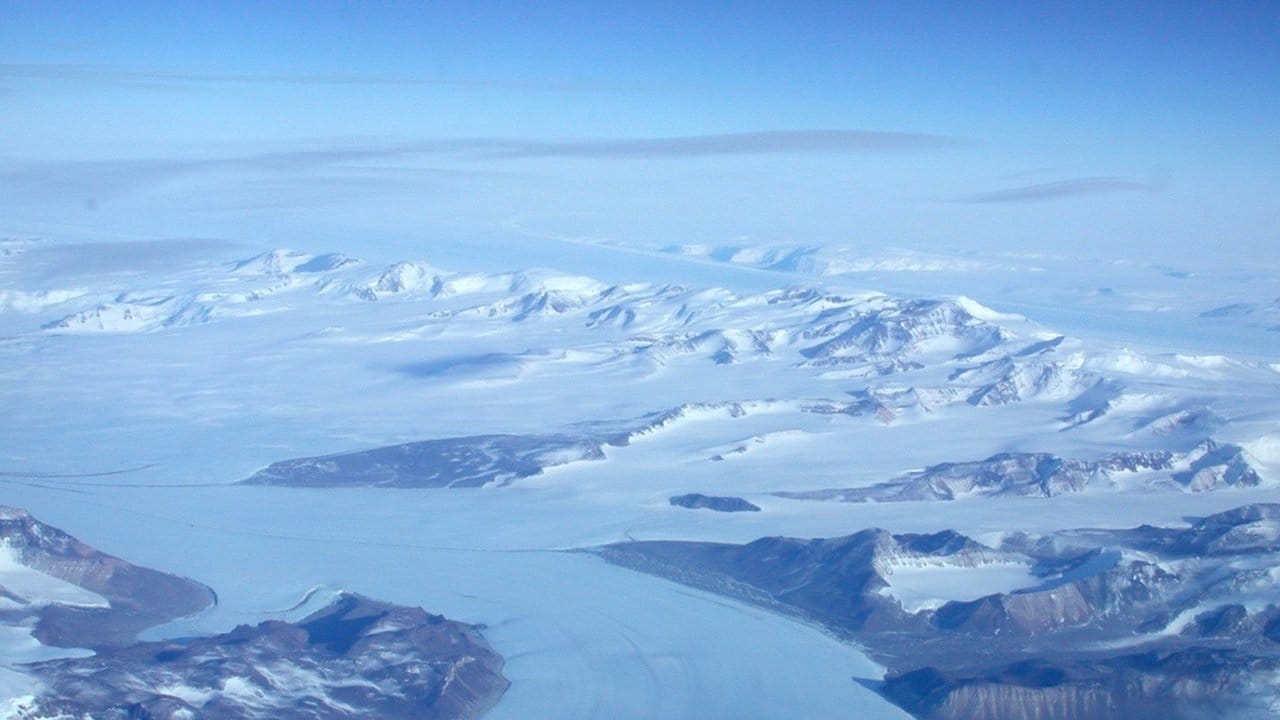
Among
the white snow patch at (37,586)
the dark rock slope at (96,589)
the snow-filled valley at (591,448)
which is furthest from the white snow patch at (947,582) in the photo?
the white snow patch at (37,586)

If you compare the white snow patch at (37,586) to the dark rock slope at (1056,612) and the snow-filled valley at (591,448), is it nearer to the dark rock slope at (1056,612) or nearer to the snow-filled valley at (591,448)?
the snow-filled valley at (591,448)

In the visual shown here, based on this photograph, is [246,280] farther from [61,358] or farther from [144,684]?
[144,684]

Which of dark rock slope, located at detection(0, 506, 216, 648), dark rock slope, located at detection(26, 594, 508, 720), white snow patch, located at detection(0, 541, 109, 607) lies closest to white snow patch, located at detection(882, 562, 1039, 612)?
dark rock slope, located at detection(26, 594, 508, 720)

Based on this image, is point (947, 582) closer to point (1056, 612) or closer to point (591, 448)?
point (1056, 612)

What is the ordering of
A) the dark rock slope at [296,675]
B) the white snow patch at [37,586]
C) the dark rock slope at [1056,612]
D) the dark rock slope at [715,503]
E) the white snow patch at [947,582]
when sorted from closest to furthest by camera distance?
the dark rock slope at [296,675], the dark rock slope at [1056,612], the white snow patch at [37,586], the white snow patch at [947,582], the dark rock slope at [715,503]

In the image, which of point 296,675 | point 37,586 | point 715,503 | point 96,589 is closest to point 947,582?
point 715,503

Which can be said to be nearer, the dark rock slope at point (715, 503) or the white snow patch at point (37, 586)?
the white snow patch at point (37, 586)

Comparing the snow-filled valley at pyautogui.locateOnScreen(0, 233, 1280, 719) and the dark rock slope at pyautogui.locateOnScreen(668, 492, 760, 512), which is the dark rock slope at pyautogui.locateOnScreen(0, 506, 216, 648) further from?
the dark rock slope at pyautogui.locateOnScreen(668, 492, 760, 512)

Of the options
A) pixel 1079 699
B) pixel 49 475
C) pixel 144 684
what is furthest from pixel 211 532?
pixel 1079 699

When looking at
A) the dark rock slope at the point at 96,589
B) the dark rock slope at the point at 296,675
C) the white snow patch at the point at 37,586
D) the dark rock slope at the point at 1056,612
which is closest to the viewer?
the dark rock slope at the point at 296,675
